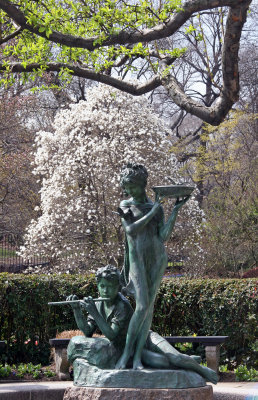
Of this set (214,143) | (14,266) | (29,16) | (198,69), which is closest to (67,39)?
(29,16)

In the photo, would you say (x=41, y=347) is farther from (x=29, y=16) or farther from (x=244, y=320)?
(x=29, y=16)

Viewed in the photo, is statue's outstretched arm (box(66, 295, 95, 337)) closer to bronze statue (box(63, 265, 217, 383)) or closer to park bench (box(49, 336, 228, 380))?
bronze statue (box(63, 265, 217, 383))

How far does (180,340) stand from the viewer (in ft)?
29.4

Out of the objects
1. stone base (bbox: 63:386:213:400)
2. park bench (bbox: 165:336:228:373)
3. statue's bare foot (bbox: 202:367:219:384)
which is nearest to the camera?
stone base (bbox: 63:386:213:400)

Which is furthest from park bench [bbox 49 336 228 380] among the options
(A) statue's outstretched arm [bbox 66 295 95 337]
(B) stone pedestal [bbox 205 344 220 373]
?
(A) statue's outstretched arm [bbox 66 295 95 337]

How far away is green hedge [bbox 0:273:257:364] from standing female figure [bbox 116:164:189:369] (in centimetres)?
436

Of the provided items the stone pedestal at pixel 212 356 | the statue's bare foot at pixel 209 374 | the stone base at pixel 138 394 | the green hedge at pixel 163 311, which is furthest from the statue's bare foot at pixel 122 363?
the green hedge at pixel 163 311

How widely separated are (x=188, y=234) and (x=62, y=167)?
12.7 ft

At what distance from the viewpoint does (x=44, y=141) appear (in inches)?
709

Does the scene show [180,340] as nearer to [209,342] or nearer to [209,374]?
[209,342]

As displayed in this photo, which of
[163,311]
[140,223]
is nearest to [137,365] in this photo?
[140,223]

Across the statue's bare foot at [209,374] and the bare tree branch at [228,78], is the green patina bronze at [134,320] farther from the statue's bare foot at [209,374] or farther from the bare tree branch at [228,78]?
the bare tree branch at [228,78]

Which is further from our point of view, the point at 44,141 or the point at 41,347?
the point at 44,141

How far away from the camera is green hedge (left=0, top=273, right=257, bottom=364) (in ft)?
32.1
